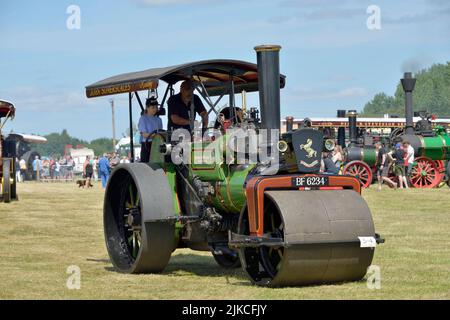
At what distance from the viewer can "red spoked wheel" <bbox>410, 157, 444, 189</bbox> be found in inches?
1057

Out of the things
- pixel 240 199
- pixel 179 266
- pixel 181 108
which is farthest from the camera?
pixel 179 266

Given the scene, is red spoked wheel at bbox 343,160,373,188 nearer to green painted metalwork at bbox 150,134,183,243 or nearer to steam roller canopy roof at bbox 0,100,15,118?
steam roller canopy roof at bbox 0,100,15,118

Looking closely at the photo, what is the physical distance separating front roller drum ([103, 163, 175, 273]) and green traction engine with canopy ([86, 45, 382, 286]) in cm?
1

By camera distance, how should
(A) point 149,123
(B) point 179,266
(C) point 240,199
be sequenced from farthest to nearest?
1. (B) point 179,266
2. (A) point 149,123
3. (C) point 240,199

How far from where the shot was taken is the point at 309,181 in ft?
27.2

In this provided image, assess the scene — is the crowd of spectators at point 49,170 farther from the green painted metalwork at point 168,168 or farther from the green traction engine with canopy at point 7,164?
the green painted metalwork at point 168,168

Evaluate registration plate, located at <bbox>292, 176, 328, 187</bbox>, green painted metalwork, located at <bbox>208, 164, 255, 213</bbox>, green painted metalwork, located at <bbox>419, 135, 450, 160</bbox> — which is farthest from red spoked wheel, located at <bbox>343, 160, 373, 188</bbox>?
registration plate, located at <bbox>292, 176, 328, 187</bbox>

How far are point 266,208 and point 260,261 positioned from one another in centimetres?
49

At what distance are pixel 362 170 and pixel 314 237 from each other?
768 inches

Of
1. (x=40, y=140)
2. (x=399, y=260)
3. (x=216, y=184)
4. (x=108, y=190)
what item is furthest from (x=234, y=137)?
(x=40, y=140)

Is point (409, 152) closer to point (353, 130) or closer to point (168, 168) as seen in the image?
point (353, 130)

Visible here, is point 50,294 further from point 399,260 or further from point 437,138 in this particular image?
point 437,138

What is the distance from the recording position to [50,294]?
8.14m

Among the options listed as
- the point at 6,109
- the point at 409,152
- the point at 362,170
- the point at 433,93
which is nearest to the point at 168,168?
the point at 6,109
